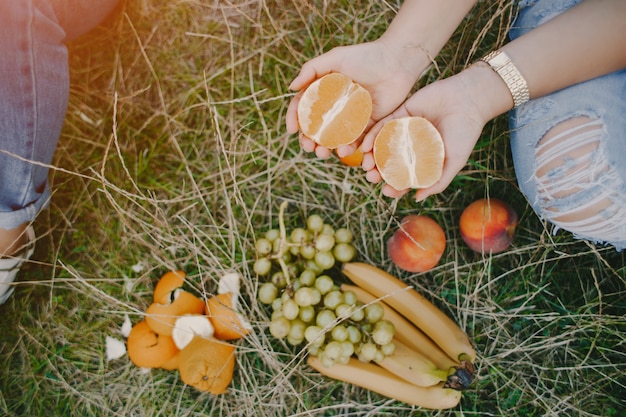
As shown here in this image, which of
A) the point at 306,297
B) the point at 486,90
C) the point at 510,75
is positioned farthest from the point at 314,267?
the point at 510,75

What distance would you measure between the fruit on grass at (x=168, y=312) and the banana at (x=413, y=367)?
1.41m

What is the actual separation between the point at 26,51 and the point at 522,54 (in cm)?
275

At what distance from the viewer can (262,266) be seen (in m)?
3.38

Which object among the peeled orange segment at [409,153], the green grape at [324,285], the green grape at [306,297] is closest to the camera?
the peeled orange segment at [409,153]

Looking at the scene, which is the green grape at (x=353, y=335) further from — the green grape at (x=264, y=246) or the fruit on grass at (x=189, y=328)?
the fruit on grass at (x=189, y=328)

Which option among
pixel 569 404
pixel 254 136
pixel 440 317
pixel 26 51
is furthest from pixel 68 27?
pixel 569 404

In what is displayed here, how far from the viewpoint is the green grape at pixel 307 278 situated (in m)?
3.24

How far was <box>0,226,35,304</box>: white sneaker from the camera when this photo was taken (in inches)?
131

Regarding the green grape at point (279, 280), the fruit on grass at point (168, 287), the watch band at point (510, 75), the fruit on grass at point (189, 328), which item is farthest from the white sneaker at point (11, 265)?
the watch band at point (510, 75)

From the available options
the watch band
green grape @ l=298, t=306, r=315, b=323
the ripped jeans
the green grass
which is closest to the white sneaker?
the green grass

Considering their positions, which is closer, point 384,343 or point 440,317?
point 384,343

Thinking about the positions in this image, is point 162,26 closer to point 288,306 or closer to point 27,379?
point 288,306

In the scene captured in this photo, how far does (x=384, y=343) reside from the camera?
9.79 feet

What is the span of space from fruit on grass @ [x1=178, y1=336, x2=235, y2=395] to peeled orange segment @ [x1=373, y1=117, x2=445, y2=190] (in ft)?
5.16
